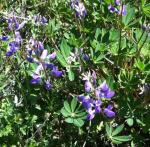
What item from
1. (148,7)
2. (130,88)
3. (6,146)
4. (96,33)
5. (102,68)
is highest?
(148,7)

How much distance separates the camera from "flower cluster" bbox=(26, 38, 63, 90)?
2.25 metres

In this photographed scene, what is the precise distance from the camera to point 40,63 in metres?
2.24

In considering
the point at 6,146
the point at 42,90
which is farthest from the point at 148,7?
the point at 6,146

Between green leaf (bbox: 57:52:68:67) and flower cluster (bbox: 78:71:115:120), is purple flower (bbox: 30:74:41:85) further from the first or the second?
flower cluster (bbox: 78:71:115:120)

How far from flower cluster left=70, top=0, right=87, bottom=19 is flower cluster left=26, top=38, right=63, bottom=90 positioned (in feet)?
1.11

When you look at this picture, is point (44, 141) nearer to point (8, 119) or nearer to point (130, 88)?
point (8, 119)

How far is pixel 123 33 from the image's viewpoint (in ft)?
8.25

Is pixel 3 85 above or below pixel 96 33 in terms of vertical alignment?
below

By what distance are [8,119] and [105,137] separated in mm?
562

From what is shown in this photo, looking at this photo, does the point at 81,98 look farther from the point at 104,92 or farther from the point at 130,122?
the point at 130,122

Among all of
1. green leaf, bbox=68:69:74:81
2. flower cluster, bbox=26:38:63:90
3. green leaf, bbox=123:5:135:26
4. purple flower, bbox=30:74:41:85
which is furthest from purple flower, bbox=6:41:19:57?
green leaf, bbox=123:5:135:26

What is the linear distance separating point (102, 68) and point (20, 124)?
1.82 ft

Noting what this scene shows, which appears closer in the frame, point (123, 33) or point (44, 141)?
point (44, 141)

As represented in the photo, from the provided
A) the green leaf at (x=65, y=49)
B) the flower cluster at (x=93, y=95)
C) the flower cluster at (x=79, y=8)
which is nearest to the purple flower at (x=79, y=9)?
the flower cluster at (x=79, y=8)
